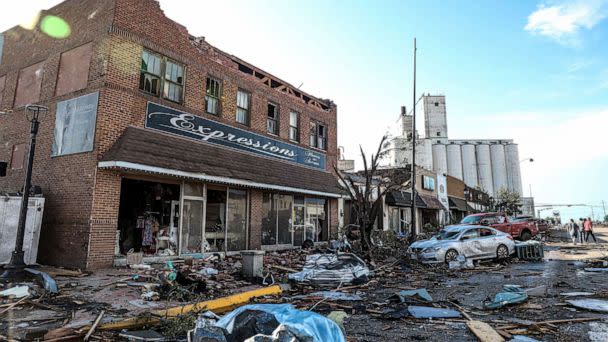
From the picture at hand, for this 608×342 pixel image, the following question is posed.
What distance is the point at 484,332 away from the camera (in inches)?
218

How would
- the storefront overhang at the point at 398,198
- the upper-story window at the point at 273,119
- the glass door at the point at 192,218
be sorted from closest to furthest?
the glass door at the point at 192,218, the upper-story window at the point at 273,119, the storefront overhang at the point at 398,198

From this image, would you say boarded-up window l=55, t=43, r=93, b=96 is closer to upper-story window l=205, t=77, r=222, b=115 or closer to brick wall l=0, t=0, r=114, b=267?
brick wall l=0, t=0, r=114, b=267

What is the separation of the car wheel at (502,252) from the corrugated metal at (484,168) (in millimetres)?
57070

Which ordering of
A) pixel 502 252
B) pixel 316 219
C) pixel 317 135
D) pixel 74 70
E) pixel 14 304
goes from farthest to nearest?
pixel 317 135 → pixel 316 219 → pixel 502 252 → pixel 74 70 → pixel 14 304

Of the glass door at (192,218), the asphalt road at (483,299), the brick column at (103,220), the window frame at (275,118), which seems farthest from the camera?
the window frame at (275,118)

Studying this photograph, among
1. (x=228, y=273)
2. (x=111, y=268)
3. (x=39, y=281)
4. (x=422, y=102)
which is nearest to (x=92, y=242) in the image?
(x=111, y=268)

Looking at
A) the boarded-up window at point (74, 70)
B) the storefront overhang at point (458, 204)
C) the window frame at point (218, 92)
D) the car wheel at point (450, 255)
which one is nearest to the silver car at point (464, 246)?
the car wheel at point (450, 255)

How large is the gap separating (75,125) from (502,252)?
17209mm

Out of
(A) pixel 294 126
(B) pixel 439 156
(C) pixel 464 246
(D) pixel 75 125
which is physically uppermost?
(B) pixel 439 156

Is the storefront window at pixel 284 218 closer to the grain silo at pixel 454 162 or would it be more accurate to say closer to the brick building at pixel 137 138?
the brick building at pixel 137 138

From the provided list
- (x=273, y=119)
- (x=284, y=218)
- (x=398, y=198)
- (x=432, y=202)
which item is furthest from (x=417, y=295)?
(x=432, y=202)

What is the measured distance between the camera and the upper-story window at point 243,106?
16.7m

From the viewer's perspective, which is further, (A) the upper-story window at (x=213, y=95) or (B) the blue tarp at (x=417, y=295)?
(A) the upper-story window at (x=213, y=95)

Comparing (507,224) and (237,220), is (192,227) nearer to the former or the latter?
(237,220)
